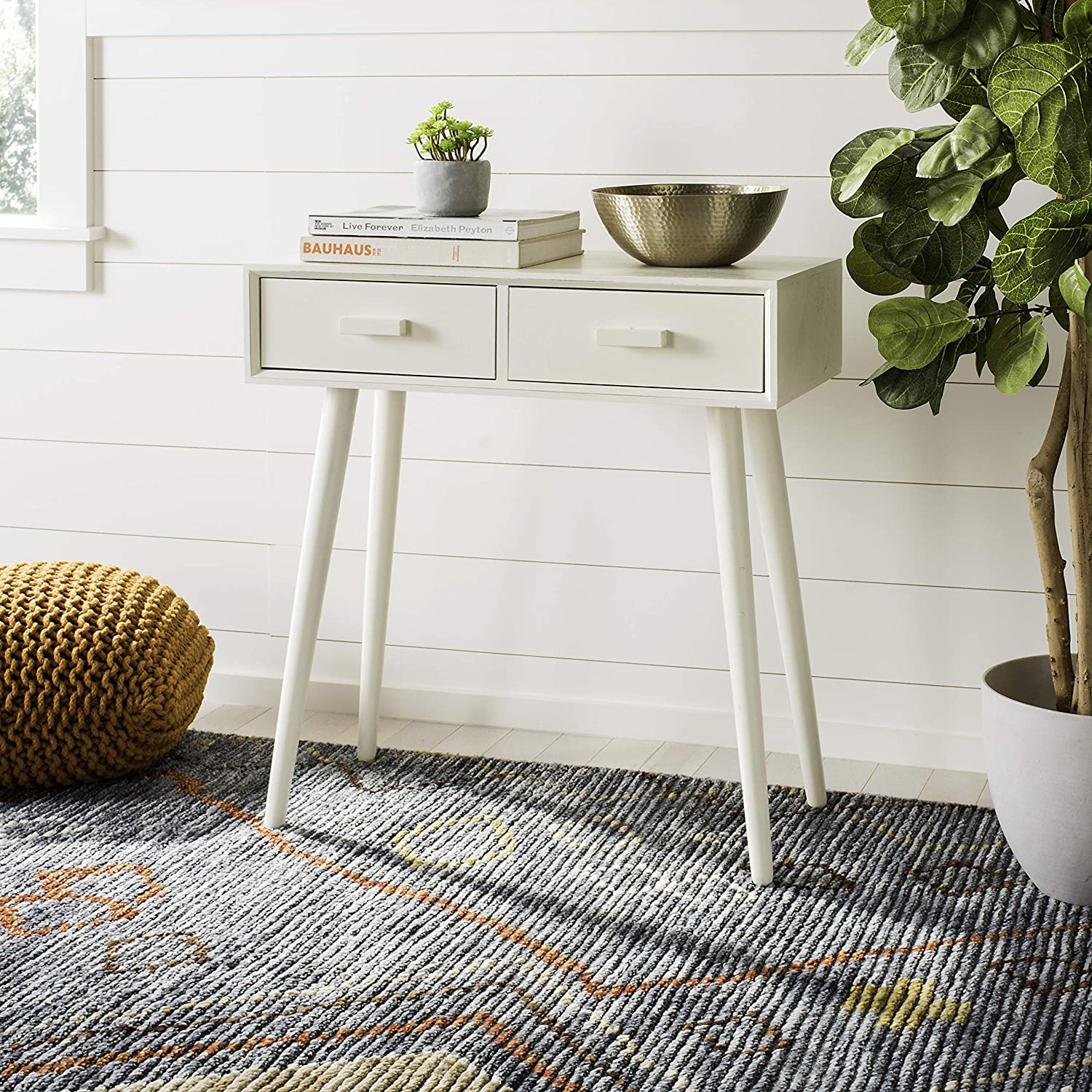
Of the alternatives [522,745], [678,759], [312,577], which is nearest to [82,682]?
[312,577]

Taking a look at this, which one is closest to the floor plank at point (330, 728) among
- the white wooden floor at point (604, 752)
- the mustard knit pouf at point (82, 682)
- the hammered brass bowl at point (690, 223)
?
the white wooden floor at point (604, 752)

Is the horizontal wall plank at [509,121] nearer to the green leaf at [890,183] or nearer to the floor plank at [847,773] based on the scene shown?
the green leaf at [890,183]

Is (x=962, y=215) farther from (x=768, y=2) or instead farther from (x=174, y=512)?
(x=174, y=512)

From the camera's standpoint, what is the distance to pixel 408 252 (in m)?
1.74

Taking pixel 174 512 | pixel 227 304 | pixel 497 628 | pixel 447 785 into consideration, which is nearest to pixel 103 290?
pixel 227 304

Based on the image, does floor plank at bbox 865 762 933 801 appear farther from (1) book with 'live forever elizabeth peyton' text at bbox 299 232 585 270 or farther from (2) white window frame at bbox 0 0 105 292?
(2) white window frame at bbox 0 0 105 292

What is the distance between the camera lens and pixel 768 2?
6.54 feet

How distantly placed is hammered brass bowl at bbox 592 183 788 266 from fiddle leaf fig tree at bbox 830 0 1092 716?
0.37 feet

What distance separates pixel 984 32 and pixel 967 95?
96 mm

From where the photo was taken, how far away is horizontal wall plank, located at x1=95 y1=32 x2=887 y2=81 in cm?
200

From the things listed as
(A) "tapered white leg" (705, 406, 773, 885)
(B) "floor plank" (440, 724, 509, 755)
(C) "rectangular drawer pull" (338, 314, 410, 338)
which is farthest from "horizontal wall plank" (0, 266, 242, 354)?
(A) "tapered white leg" (705, 406, 773, 885)

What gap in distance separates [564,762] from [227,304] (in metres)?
0.88

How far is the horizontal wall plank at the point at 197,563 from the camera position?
7.79 ft

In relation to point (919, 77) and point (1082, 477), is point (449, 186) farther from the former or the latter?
point (1082, 477)
